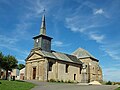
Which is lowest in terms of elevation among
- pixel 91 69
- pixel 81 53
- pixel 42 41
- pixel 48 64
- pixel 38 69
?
pixel 91 69

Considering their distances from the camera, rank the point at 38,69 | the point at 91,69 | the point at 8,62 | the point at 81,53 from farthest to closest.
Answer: the point at 81,53 → the point at 91,69 → the point at 38,69 → the point at 8,62

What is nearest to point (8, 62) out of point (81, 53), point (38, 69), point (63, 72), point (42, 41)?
point (38, 69)

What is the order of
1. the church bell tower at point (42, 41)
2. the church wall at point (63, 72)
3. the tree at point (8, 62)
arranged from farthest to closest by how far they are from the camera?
the church bell tower at point (42, 41), the church wall at point (63, 72), the tree at point (8, 62)

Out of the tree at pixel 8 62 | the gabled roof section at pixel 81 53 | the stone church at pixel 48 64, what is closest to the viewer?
the tree at pixel 8 62

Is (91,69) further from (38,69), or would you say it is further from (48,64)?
(38,69)

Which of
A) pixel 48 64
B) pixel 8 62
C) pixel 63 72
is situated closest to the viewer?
pixel 8 62

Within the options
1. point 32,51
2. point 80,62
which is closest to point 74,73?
point 80,62

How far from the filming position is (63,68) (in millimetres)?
42344

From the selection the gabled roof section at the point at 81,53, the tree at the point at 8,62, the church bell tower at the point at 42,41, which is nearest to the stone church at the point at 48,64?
the church bell tower at the point at 42,41

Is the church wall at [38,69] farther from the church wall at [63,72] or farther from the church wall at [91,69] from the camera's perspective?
the church wall at [91,69]

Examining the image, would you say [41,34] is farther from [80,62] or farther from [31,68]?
[80,62]

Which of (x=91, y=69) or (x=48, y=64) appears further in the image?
(x=91, y=69)

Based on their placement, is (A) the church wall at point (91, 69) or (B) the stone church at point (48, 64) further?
(A) the church wall at point (91, 69)

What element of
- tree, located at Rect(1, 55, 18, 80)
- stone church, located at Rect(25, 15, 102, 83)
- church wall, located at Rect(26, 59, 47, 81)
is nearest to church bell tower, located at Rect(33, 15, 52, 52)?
stone church, located at Rect(25, 15, 102, 83)
